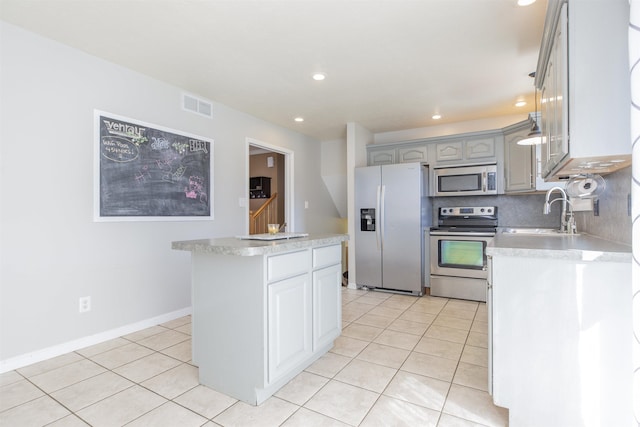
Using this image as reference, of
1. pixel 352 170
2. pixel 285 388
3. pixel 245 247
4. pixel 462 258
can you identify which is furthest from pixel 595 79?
pixel 352 170

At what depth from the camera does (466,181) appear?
14.0 feet

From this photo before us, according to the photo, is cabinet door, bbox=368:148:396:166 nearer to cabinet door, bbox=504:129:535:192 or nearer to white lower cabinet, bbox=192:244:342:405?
cabinet door, bbox=504:129:535:192

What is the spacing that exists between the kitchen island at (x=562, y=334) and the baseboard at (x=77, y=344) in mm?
2881

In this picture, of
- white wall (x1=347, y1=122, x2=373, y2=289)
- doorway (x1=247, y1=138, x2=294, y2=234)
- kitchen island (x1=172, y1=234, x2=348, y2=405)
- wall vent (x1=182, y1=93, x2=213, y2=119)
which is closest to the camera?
kitchen island (x1=172, y1=234, x2=348, y2=405)

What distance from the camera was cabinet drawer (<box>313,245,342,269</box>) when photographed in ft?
7.45

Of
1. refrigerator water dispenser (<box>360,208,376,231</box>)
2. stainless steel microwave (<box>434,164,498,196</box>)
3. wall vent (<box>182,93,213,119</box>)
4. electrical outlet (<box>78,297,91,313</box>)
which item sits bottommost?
electrical outlet (<box>78,297,91,313</box>)

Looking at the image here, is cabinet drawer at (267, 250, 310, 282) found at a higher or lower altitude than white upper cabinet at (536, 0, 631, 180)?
lower

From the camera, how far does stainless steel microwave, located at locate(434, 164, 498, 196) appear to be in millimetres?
4114

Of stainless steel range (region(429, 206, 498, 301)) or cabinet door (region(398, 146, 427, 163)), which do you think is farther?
cabinet door (region(398, 146, 427, 163))

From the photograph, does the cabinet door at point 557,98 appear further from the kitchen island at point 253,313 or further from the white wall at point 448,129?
the white wall at point 448,129

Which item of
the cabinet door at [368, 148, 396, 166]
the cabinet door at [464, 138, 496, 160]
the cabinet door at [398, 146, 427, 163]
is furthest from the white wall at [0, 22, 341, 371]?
the cabinet door at [464, 138, 496, 160]

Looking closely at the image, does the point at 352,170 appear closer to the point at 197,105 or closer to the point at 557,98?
the point at 197,105

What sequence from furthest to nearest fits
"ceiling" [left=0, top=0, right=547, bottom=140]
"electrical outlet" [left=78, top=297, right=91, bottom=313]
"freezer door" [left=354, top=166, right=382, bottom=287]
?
"freezer door" [left=354, top=166, right=382, bottom=287]
"electrical outlet" [left=78, top=297, right=91, bottom=313]
"ceiling" [left=0, top=0, right=547, bottom=140]

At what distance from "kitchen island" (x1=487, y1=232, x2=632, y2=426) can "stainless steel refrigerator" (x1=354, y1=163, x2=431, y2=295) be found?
263 centimetres
